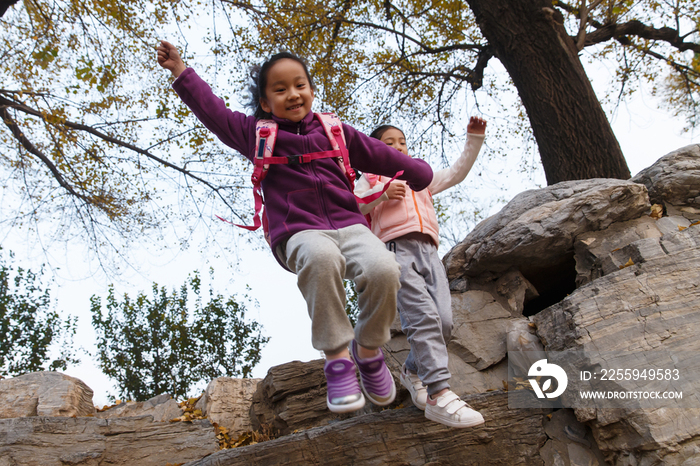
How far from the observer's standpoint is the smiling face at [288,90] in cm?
256

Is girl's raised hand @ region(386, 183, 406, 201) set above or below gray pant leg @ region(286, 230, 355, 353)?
above

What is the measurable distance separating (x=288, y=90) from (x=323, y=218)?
70 cm

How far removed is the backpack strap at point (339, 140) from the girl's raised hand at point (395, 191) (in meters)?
0.38

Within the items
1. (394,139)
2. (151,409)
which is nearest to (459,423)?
(394,139)

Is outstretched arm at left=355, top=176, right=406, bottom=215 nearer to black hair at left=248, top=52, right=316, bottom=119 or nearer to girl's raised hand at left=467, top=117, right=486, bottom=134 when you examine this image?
girl's raised hand at left=467, top=117, right=486, bottom=134

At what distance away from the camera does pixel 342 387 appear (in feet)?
7.22

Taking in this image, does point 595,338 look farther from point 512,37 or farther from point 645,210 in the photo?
point 512,37

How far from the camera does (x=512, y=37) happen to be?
19.3 ft

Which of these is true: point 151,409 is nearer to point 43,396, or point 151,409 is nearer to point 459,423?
point 43,396

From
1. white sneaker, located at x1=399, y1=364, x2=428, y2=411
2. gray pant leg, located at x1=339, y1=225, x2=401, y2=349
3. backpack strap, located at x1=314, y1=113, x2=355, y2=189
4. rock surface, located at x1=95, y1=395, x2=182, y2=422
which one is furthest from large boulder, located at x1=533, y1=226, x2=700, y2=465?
rock surface, located at x1=95, y1=395, x2=182, y2=422

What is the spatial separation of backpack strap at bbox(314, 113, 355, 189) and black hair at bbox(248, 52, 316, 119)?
230 mm

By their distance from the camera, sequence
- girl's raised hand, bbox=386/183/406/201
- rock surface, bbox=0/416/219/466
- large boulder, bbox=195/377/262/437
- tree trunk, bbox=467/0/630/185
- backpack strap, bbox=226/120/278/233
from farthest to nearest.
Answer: tree trunk, bbox=467/0/630/185, large boulder, bbox=195/377/262/437, rock surface, bbox=0/416/219/466, girl's raised hand, bbox=386/183/406/201, backpack strap, bbox=226/120/278/233

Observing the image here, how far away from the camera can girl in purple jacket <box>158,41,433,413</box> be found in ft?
7.24

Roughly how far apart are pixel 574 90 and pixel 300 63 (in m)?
4.18
